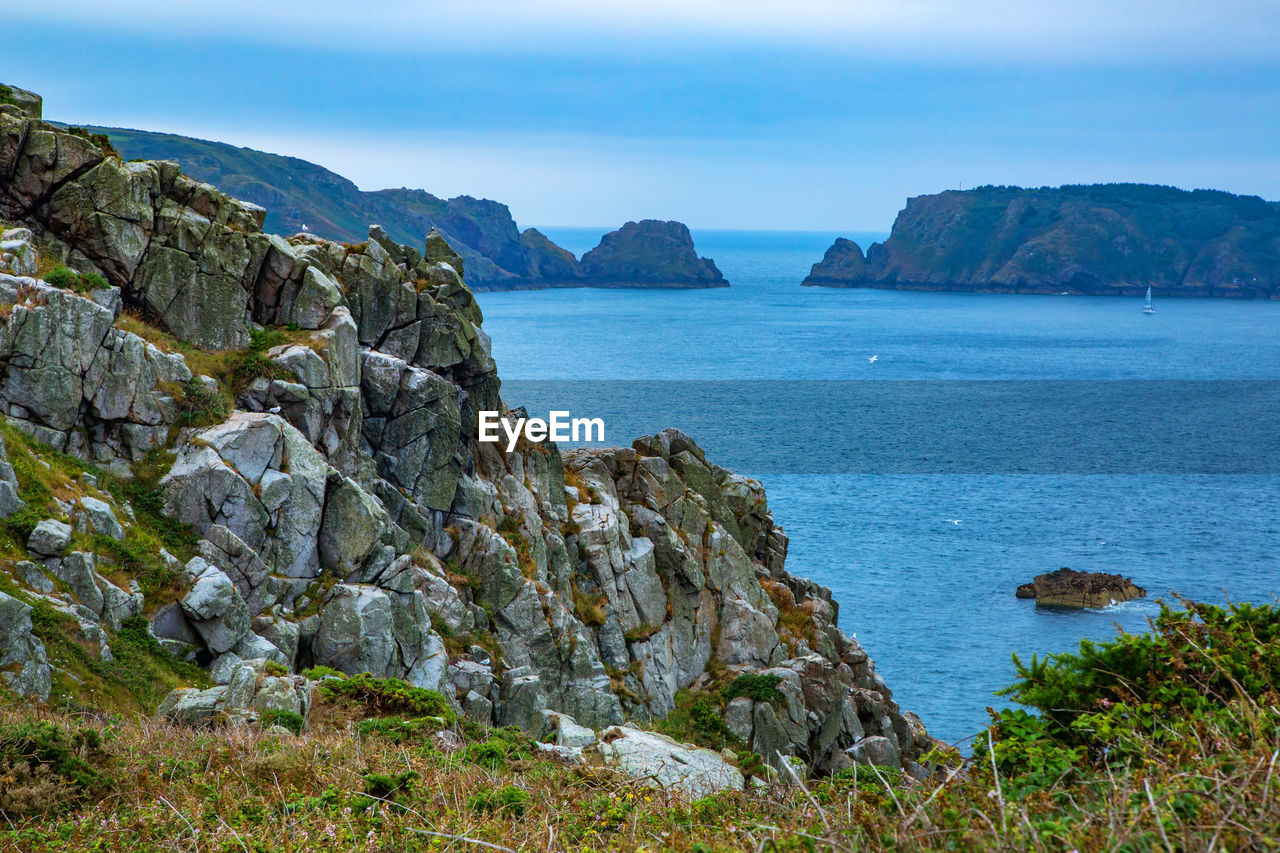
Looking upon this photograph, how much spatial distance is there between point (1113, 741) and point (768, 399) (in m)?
153

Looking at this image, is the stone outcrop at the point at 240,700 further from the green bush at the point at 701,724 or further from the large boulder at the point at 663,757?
the green bush at the point at 701,724

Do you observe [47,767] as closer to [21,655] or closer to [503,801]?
Answer: [21,655]

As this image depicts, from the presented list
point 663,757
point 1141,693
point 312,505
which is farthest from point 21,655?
point 1141,693

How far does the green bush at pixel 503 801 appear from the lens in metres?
16.1

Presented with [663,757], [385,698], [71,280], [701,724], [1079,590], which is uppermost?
[71,280]

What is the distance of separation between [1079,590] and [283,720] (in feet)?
261

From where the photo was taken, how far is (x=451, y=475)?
40.1 m

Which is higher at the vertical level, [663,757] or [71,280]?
[71,280]

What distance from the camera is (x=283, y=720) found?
2184 centimetres

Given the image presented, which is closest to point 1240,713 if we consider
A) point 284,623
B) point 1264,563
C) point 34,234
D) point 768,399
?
point 284,623

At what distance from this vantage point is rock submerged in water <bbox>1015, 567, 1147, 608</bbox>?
282ft

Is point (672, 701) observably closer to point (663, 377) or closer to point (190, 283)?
point (190, 283)

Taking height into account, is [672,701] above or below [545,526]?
below

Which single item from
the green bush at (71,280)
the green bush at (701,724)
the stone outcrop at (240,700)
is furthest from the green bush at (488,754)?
the green bush at (71,280)
